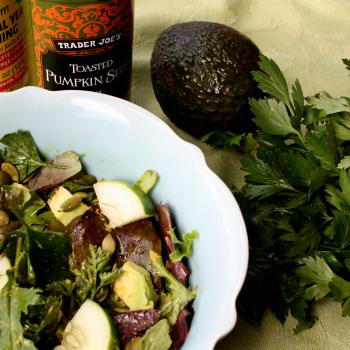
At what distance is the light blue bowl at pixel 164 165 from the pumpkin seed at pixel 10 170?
47 mm

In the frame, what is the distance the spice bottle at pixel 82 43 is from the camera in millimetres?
900

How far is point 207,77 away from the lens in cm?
99

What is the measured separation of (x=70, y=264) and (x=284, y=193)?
0.31 meters

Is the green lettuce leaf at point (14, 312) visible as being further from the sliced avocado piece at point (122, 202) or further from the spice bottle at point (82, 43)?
the spice bottle at point (82, 43)

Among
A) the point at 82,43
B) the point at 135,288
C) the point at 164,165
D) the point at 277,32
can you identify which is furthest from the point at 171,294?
the point at 277,32

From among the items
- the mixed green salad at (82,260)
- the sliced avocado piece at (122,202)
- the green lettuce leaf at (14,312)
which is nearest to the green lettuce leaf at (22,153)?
the mixed green salad at (82,260)

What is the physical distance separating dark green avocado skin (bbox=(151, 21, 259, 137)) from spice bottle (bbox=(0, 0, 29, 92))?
212 millimetres

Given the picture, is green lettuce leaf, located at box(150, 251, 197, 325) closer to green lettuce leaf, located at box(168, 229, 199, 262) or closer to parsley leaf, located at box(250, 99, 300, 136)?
green lettuce leaf, located at box(168, 229, 199, 262)

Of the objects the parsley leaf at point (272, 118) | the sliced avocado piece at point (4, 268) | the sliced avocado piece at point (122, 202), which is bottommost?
the sliced avocado piece at point (4, 268)

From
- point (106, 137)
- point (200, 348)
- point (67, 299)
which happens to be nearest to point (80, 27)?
point (106, 137)

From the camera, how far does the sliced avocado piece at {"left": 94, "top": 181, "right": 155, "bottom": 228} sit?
81 cm

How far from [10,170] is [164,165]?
0.72 ft

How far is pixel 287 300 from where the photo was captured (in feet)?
2.79

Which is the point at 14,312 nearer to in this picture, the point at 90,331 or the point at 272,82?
the point at 90,331
